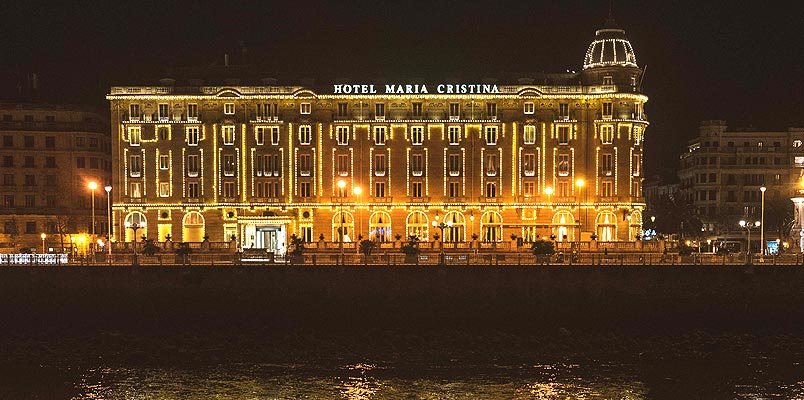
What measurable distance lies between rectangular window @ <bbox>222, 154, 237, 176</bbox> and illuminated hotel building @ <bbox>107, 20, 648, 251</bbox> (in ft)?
0.58

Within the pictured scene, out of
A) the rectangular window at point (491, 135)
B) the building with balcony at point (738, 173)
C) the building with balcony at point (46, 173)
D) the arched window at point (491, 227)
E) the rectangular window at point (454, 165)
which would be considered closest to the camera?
the arched window at point (491, 227)

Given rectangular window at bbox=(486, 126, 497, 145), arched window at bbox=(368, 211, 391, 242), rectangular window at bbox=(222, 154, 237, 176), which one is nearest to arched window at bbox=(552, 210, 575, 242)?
rectangular window at bbox=(486, 126, 497, 145)

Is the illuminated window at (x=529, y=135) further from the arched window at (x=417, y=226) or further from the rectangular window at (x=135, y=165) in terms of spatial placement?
the rectangular window at (x=135, y=165)

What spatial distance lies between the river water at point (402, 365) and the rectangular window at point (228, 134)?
43603 millimetres

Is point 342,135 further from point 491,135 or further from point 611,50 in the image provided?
point 611,50

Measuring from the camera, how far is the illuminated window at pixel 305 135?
107 meters

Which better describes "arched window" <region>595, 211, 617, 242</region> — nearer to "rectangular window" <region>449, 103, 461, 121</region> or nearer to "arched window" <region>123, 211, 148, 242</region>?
"rectangular window" <region>449, 103, 461, 121</region>

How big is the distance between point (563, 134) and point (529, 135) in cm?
425

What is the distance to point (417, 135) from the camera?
108m

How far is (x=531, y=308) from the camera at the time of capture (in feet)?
229

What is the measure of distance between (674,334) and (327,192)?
52.6m

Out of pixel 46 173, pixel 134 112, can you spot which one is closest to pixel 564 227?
pixel 134 112

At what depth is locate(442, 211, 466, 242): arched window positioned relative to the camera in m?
108

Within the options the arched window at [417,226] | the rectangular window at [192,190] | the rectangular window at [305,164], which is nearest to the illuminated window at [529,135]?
the arched window at [417,226]
